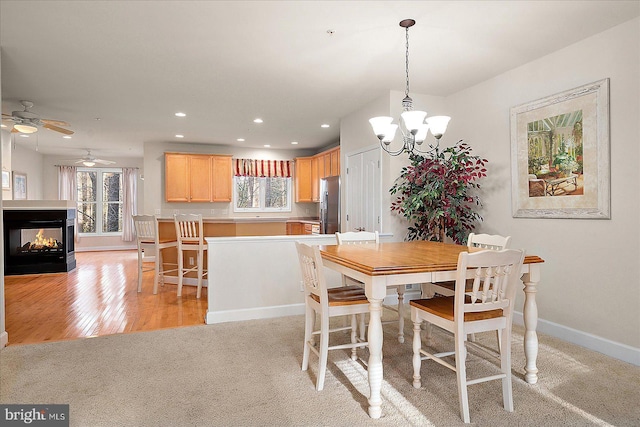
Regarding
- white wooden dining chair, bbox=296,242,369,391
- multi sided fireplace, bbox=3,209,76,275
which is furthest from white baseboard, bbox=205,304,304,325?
multi sided fireplace, bbox=3,209,76,275

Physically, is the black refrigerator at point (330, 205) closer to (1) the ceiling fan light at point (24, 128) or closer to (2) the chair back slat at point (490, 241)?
(2) the chair back slat at point (490, 241)

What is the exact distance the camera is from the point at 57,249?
22.5 ft

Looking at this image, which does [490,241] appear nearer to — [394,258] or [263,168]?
[394,258]

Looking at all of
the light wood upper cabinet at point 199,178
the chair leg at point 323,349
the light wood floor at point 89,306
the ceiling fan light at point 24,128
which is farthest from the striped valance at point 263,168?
the chair leg at point 323,349

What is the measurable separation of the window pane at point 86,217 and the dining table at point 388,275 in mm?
9400

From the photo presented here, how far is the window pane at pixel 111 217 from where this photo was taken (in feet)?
32.9

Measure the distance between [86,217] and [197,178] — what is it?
423 cm

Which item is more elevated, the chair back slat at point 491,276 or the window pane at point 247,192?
the window pane at point 247,192

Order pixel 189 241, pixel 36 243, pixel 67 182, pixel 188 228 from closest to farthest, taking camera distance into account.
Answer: pixel 189 241 → pixel 188 228 → pixel 36 243 → pixel 67 182

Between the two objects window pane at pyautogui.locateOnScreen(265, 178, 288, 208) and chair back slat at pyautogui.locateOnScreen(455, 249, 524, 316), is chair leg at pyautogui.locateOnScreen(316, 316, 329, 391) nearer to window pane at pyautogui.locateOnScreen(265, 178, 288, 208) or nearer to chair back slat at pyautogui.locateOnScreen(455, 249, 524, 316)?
chair back slat at pyautogui.locateOnScreen(455, 249, 524, 316)

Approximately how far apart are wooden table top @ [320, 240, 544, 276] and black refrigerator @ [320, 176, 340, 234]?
302 cm

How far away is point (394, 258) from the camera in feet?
Answer: 7.74

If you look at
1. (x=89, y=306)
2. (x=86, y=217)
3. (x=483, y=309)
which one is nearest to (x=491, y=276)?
(x=483, y=309)

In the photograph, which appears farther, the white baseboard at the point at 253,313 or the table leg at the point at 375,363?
the white baseboard at the point at 253,313
